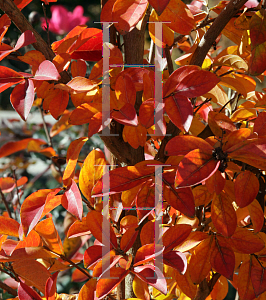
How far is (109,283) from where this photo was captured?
297 millimetres

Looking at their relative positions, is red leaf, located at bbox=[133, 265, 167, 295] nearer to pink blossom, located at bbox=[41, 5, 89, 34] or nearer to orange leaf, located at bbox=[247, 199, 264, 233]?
orange leaf, located at bbox=[247, 199, 264, 233]

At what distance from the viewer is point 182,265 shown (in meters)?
0.30

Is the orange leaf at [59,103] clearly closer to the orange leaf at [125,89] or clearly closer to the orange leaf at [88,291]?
the orange leaf at [125,89]

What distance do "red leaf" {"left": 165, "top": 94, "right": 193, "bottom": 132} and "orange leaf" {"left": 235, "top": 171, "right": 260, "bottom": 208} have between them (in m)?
0.08

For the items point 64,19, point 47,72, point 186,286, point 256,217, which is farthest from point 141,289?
point 64,19

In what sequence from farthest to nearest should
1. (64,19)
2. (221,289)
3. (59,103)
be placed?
(64,19) < (221,289) < (59,103)

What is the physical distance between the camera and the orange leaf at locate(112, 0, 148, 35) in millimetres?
276

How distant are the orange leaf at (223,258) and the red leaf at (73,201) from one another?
0.15m

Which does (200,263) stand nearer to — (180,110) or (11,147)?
(180,110)

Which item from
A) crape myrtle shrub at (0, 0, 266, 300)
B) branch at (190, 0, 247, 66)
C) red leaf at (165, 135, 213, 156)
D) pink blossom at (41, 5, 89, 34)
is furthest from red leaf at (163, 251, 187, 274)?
pink blossom at (41, 5, 89, 34)

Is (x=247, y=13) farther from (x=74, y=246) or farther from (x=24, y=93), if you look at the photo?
(x=74, y=246)

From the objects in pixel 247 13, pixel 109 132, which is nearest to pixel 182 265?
pixel 109 132

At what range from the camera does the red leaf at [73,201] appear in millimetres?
324

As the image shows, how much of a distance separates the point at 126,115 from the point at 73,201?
112 millimetres
